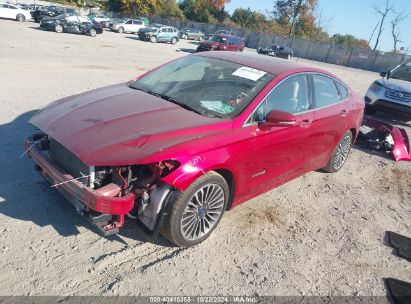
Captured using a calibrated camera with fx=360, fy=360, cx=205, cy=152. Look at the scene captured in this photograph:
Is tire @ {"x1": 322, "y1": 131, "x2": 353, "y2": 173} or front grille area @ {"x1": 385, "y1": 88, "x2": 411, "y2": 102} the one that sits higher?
front grille area @ {"x1": 385, "y1": 88, "x2": 411, "y2": 102}

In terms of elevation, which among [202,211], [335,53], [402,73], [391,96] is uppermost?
[402,73]

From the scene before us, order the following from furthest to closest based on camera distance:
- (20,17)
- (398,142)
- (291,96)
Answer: (20,17) < (398,142) < (291,96)

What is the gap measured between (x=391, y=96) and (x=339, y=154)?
17.8 ft

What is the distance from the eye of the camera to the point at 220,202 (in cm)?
371

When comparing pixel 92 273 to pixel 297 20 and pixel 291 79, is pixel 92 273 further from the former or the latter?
pixel 297 20

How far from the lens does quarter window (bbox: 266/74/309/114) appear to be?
4004 millimetres

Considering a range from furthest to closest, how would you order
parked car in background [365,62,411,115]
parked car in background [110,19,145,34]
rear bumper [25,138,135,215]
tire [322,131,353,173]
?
parked car in background [110,19,145,34], parked car in background [365,62,411,115], tire [322,131,353,173], rear bumper [25,138,135,215]

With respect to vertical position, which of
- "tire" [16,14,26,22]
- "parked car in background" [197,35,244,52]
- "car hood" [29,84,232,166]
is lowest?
"tire" [16,14,26,22]

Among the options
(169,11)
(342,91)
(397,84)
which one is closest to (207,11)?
(169,11)

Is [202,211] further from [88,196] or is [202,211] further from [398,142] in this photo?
[398,142]

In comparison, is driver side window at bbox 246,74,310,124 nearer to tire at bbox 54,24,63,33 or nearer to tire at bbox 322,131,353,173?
tire at bbox 322,131,353,173

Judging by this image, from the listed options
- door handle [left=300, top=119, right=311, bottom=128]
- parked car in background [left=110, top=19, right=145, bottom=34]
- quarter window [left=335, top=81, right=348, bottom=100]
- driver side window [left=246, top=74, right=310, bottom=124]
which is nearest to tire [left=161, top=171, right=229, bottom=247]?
driver side window [left=246, top=74, right=310, bottom=124]

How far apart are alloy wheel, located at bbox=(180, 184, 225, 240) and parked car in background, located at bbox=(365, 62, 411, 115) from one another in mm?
8183

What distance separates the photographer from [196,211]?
11.5 ft
